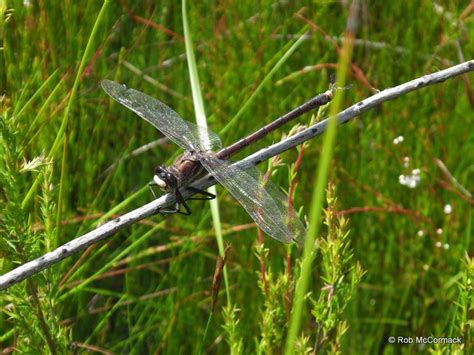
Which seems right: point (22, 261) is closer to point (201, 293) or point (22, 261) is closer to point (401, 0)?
point (201, 293)

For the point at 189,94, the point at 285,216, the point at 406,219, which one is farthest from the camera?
the point at 189,94

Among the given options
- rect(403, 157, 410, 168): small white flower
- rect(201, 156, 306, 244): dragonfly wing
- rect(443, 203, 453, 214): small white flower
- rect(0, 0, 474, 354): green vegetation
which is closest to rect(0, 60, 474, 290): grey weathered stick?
rect(201, 156, 306, 244): dragonfly wing

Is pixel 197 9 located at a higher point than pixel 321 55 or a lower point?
higher

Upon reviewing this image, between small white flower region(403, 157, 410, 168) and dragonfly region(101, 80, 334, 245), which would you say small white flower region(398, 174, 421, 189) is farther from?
dragonfly region(101, 80, 334, 245)

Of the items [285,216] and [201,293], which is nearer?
[285,216]

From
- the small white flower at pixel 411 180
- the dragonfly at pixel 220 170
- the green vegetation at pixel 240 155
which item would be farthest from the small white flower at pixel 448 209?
the dragonfly at pixel 220 170

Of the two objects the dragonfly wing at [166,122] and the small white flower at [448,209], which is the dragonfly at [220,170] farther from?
the small white flower at [448,209]

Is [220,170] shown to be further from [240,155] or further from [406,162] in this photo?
[406,162]

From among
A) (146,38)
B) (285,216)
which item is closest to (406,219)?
(285,216)
